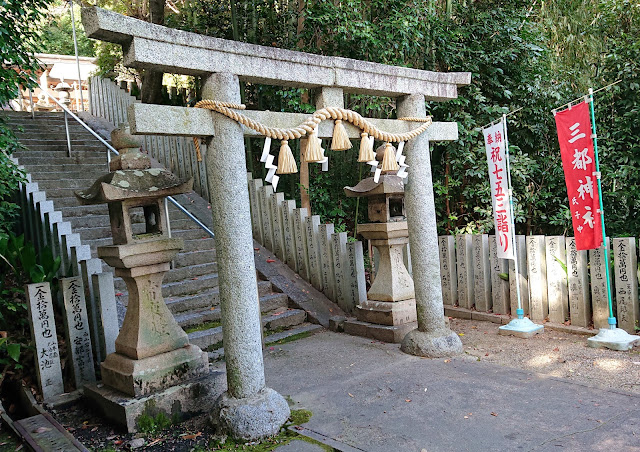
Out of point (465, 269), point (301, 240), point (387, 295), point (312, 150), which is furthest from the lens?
point (301, 240)

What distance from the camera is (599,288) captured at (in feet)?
18.1

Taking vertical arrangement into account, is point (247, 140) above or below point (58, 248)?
above

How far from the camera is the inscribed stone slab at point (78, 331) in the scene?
14.7 feet

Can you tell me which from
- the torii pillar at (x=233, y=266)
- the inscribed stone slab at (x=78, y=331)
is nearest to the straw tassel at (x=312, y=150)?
the torii pillar at (x=233, y=266)

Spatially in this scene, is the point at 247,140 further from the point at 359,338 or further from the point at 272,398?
the point at 272,398

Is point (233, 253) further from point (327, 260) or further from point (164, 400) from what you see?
point (327, 260)

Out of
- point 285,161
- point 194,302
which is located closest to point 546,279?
point 285,161

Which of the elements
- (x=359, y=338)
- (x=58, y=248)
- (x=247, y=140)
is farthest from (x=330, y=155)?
(x=58, y=248)

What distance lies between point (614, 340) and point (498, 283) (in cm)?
168

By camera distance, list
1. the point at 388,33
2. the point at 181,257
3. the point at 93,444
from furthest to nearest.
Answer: the point at 388,33 < the point at 181,257 < the point at 93,444

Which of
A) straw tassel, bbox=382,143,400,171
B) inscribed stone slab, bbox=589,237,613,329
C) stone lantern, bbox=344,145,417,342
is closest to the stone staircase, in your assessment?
stone lantern, bbox=344,145,417,342

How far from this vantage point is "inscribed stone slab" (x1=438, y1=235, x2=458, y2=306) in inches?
280

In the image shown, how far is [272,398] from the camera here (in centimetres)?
376

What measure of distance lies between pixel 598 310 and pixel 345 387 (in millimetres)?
3165
